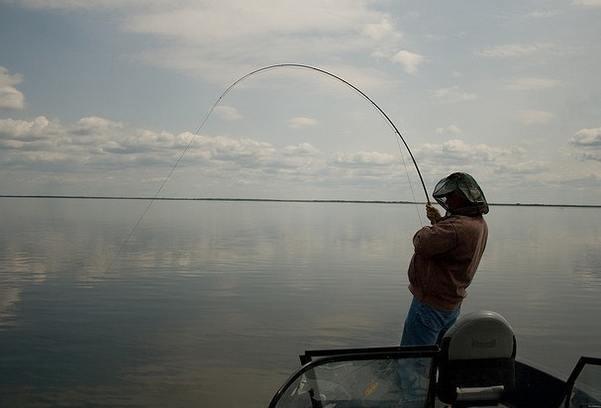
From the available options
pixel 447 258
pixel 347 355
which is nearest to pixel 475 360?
pixel 347 355

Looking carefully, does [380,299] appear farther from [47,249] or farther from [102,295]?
[47,249]

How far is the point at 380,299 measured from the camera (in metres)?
16.7

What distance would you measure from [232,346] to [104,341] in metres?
2.37

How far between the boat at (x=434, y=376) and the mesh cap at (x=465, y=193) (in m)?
1.31

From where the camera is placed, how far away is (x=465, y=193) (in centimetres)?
486

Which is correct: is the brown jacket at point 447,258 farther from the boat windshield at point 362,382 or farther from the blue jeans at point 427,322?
the boat windshield at point 362,382

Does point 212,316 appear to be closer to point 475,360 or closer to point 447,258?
point 447,258

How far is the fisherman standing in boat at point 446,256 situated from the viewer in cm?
469

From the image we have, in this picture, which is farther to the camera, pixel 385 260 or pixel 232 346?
pixel 385 260

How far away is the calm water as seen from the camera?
8.86 m

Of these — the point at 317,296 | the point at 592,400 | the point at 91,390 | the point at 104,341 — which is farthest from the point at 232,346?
the point at 592,400

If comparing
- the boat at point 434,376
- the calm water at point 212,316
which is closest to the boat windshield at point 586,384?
the boat at point 434,376

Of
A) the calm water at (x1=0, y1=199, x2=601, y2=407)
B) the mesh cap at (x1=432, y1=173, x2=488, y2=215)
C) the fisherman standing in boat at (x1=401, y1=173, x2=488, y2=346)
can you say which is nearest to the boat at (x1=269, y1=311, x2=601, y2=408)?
the calm water at (x1=0, y1=199, x2=601, y2=407)

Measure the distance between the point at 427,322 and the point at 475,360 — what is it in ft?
3.94
